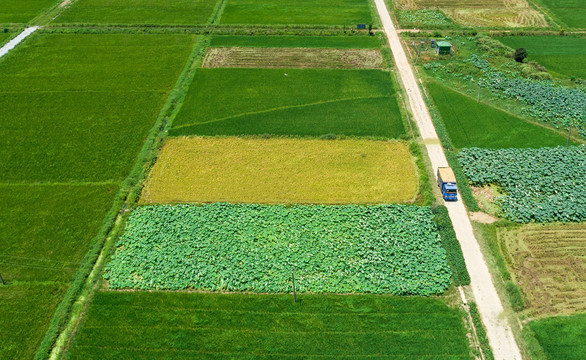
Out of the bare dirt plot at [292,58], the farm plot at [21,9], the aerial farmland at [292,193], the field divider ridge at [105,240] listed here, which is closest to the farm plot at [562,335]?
the aerial farmland at [292,193]

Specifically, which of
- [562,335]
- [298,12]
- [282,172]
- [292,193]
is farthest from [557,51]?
[562,335]

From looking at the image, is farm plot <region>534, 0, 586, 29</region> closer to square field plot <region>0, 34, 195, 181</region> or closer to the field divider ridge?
square field plot <region>0, 34, 195, 181</region>

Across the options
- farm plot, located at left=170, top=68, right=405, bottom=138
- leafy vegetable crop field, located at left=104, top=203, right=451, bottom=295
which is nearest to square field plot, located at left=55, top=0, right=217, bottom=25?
farm plot, located at left=170, top=68, right=405, bottom=138

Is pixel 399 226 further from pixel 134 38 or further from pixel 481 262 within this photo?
pixel 134 38

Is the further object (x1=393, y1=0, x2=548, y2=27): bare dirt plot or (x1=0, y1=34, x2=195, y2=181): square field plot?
(x1=393, y1=0, x2=548, y2=27): bare dirt plot

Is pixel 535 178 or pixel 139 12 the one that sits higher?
pixel 139 12

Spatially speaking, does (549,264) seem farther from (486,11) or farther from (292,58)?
(486,11)
